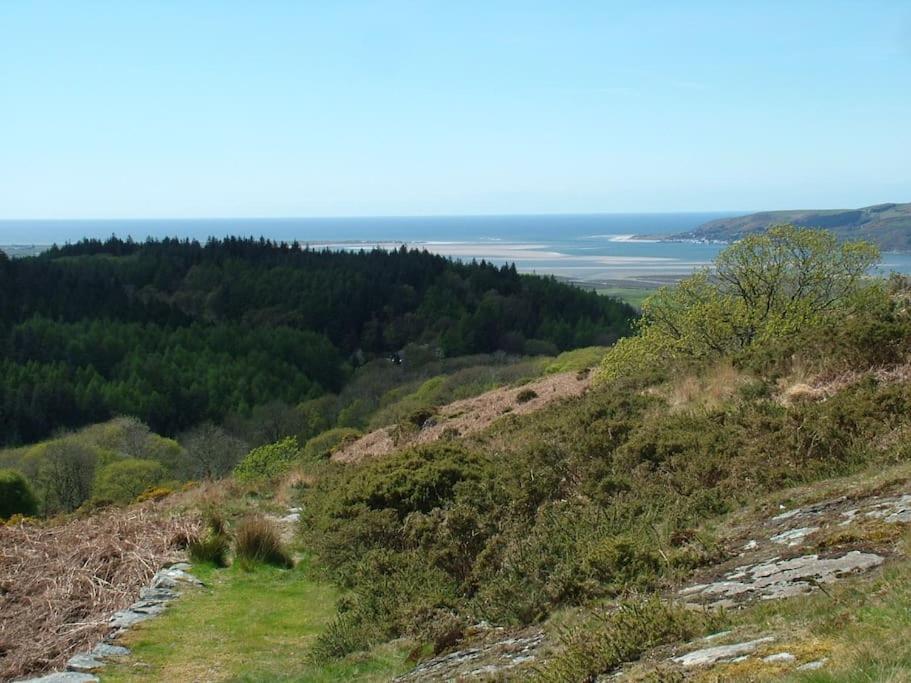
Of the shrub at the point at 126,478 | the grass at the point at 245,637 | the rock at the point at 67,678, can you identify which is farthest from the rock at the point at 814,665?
the shrub at the point at 126,478

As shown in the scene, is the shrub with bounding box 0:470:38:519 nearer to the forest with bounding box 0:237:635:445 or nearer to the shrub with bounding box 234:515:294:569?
the shrub with bounding box 234:515:294:569

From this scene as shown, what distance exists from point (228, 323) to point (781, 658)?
408ft

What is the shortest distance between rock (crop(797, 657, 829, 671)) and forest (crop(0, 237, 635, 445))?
8001 cm

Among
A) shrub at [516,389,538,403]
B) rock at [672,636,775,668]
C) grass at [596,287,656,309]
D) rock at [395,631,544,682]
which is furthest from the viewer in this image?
grass at [596,287,656,309]

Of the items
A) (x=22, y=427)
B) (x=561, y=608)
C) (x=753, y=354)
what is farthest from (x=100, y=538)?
(x=22, y=427)

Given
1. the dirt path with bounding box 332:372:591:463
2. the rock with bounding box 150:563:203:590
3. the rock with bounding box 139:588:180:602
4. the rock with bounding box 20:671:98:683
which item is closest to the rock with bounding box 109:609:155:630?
the rock with bounding box 139:588:180:602

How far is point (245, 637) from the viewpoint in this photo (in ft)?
32.3

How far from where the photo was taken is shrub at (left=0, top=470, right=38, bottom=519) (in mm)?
38188

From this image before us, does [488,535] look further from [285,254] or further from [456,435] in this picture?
[285,254]

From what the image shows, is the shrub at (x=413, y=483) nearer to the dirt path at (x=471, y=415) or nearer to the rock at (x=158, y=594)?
the rock at (x=158, y=594)

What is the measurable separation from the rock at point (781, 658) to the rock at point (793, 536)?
8.74 ft

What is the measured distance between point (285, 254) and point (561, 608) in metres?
149

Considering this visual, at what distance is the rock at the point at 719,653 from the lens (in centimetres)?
461

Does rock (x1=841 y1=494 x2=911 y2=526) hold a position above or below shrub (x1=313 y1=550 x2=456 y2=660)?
above
